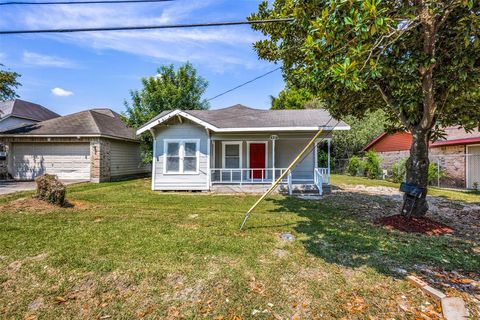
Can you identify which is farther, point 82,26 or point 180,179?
point 180,179

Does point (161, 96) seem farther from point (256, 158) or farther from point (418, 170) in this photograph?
point (418, 170)

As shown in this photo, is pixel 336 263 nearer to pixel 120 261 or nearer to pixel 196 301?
pixel 196 301

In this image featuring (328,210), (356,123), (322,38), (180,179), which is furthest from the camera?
(356,123)

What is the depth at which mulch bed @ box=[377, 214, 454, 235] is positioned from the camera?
19.9 ft

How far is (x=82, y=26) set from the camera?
591cm

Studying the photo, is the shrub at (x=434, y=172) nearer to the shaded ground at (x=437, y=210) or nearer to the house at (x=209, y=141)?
the shaded ground at (x=437, y=210)

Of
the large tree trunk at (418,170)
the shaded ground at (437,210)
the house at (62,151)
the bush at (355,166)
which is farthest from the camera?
the bush at (355,166)

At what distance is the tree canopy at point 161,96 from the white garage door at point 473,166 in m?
17.8

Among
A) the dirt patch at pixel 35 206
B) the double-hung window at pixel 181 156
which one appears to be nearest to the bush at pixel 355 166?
the double-hung window at pixel 181 156

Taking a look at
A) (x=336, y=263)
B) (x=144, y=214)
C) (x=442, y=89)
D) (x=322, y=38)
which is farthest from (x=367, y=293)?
(x=144, y=214)

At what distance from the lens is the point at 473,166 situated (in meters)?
14.2

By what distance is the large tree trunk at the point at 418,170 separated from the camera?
650cm

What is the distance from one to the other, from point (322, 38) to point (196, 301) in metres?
4.94

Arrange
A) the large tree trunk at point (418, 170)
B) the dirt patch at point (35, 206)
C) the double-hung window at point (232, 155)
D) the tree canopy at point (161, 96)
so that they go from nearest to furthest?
the large tree trunk at point (418, 170)
the dirt patch at point (35, 206)
the double-hung window at point (232, 155)
the tree canopy at point (161, 96)
